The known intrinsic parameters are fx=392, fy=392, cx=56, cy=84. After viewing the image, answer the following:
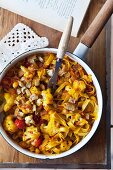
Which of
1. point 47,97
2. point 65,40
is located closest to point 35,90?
point 47,97

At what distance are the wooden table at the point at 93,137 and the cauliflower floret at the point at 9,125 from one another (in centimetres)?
7

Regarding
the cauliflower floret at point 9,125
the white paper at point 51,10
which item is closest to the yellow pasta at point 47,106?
the cauliflower floret at point 9,125

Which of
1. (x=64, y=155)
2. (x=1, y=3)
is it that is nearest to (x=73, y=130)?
(x=64, y=155)

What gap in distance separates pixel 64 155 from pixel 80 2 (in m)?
0.43

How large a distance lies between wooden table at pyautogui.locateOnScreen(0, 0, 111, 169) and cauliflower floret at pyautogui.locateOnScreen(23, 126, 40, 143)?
8cm

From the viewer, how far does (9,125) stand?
0.97 m

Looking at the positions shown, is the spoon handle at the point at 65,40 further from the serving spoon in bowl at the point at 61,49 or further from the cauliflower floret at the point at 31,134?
the cauliflower floret at the point at 31,134

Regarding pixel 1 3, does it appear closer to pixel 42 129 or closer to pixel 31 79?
pixel 31 79

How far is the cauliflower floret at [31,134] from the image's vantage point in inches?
38.0

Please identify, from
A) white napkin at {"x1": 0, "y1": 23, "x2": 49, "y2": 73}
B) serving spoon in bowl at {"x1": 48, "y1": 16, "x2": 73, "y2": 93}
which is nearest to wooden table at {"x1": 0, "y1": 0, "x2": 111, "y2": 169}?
white napkin at {"x1": 0, "y1": 23, "x2": 49, "y2": 73}

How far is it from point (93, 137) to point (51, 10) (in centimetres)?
37

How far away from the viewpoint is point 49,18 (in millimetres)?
1097

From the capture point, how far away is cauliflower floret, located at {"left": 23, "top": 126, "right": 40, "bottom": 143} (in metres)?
0.97

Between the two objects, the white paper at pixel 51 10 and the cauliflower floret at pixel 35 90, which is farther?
the white paper at pixel 51 10
